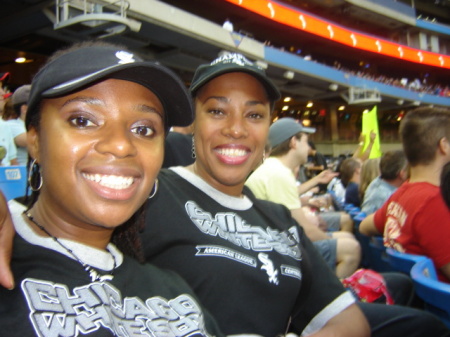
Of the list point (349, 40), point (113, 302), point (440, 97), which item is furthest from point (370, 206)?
point (440, 97)

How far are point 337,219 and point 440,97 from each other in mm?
22800

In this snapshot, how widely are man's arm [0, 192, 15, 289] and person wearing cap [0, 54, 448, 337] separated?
0.46 m

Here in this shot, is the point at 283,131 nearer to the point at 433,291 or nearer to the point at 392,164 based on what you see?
the point at 392,164

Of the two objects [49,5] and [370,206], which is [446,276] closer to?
[370,206]

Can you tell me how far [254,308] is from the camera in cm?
117

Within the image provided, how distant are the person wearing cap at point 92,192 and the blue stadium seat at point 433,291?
2.87 feet

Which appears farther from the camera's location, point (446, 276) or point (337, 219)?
point (337, 219)

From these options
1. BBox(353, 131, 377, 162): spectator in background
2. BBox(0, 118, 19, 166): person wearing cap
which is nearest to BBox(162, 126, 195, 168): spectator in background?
BBox(0, 118, 19, 166): person wearing cap

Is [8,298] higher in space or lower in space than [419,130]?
lower

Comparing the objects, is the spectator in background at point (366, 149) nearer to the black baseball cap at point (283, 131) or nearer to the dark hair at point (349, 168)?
the dark hair at point (349, 168)

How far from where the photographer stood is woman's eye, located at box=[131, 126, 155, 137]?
93 cm

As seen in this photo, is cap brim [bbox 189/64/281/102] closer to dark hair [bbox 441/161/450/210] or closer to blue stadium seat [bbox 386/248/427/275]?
dark hair [bbox 441/161/450/210]

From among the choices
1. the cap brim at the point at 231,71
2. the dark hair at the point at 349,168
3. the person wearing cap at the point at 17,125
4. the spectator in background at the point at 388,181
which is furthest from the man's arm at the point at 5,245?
the dark hair at the point at 349,168

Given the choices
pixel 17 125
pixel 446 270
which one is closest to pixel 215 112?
pixel 446 270
